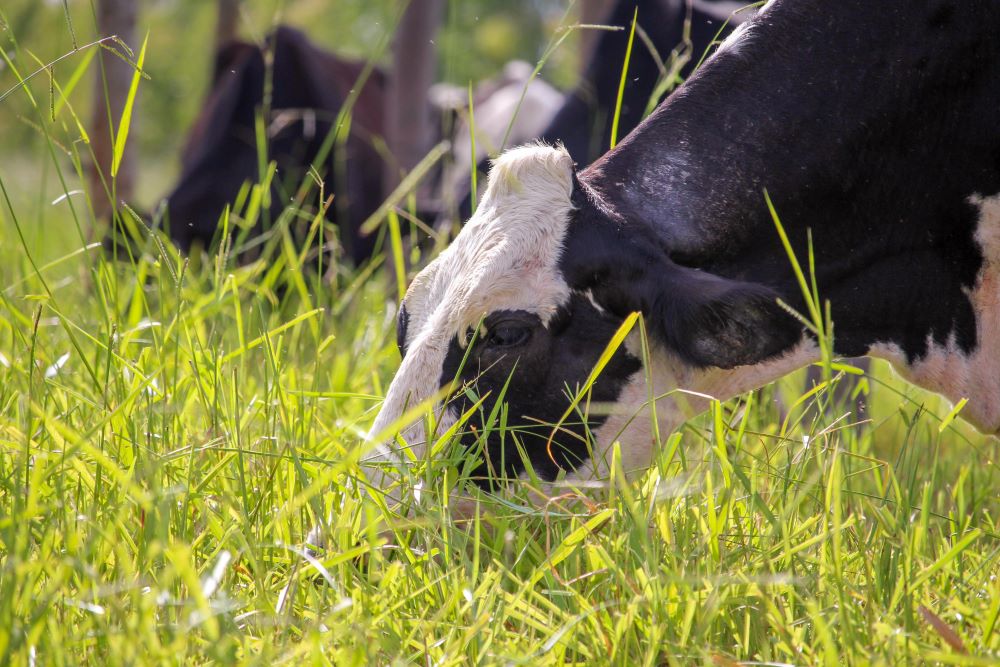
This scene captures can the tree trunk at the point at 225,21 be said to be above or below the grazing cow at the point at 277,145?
above

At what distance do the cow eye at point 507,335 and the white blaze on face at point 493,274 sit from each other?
0.04 m

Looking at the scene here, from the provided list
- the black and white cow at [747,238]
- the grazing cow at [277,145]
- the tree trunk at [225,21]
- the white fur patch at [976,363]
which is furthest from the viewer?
the tree trunk at [225,21]

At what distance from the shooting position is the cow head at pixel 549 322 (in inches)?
93.4

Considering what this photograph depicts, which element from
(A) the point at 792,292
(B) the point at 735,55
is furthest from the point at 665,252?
(B) the point at 735,55

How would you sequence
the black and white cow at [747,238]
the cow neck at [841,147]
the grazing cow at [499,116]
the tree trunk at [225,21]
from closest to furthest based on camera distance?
the black and white cow at [747,238] → the cow neck at [841,147] → the grazing cow at [499,116] → the tree trunk at [225,21]

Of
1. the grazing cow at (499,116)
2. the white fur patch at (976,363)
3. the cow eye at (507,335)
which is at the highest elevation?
the cow eye at (507,335)

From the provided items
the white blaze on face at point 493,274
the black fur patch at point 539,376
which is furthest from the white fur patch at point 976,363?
the white blaze on face at point 493,274

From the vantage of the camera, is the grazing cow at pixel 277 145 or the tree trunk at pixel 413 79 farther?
the grazing cow at pixel 277 145

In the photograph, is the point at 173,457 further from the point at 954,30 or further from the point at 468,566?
the point at 954,30

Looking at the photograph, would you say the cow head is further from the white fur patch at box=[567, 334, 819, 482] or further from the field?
the field

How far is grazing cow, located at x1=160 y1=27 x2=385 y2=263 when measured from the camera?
19.8 ft

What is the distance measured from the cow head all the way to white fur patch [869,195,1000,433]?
471 mm

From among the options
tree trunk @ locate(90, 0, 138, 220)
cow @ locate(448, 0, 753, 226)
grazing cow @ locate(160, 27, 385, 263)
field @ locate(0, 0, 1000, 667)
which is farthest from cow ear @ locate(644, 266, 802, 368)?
grazing cow @ locate(160, 27, 385, 263)

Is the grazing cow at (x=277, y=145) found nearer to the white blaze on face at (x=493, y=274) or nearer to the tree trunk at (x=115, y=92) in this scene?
the tree trunk at (x=115, y=92)
